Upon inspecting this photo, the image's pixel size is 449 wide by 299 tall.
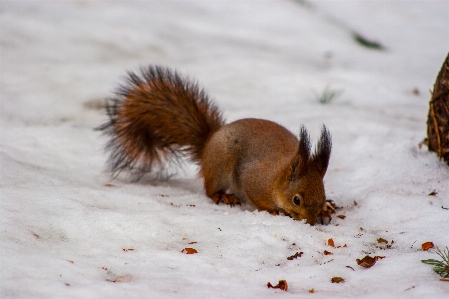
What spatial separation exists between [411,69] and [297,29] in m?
1.57

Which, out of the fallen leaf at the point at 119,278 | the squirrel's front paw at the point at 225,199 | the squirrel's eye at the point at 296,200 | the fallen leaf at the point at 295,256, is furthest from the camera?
the squirrel's front paw at the point at 225,199

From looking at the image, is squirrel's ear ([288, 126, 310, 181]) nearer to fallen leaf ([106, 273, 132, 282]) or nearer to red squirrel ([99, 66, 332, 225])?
red squirrel ([99, 66, 332, 225])

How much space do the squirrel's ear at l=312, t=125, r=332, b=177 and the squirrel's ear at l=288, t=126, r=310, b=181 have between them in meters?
0.07

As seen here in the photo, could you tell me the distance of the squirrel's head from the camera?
2771 mm

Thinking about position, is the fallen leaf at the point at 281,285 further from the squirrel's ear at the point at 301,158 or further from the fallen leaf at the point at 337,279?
the squirrel's ear at the point at 301,158

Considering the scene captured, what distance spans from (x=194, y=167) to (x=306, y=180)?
4.40 ft

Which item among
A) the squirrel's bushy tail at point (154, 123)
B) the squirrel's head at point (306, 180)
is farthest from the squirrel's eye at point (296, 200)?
the squirrel's bushy tail at point (154, 123)

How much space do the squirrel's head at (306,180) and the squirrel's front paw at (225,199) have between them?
476 mm

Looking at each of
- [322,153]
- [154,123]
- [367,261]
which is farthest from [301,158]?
[154,123]

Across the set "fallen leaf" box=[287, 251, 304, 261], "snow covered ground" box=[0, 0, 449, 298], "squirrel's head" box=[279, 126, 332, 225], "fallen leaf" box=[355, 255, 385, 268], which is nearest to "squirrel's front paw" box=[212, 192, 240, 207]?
"snow covered ground" box=[0, 0, 449, 298]

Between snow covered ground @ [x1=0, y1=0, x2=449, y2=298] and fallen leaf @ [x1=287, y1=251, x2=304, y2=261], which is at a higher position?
snow covered ground @ [x1=0, y1=0, x2=449, y2=298]

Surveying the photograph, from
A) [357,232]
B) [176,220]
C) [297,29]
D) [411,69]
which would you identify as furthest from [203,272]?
[297,29]

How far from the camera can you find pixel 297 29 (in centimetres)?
704

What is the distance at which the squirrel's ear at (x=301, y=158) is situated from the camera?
273cm
